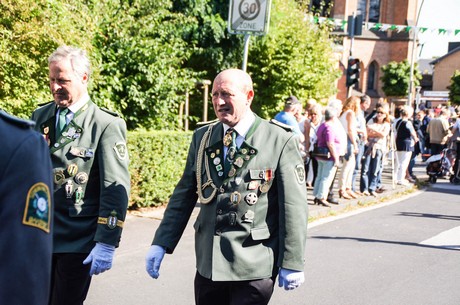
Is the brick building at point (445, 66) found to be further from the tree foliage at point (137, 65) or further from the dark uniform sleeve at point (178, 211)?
the dark uniform sleeve at point (178, 211)

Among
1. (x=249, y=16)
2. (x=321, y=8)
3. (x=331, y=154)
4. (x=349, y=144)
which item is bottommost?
(x=331, y=154)

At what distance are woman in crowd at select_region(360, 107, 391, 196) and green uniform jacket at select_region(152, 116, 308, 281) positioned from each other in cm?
911

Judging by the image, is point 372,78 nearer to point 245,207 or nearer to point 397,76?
point 397,76

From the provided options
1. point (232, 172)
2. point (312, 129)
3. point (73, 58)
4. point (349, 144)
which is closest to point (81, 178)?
point (73, 58)

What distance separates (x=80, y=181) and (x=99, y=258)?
1.44 feet

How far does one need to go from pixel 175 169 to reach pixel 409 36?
1759 inches

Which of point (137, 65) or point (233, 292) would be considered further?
point (137, 65)

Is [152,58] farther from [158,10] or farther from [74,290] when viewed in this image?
[74,290]

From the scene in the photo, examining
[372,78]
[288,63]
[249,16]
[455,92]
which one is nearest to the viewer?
[249,16]

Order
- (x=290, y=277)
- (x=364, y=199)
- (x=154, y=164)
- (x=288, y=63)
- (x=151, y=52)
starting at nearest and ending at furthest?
(x=290, y=277)
(x=154, y=164)
(x=151, y=52)
(x=364, y=199)
(x=288, y=63)

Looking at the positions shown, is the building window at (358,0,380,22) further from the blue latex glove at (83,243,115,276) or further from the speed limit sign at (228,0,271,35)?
the blue latex glove at (83,243,115,276)

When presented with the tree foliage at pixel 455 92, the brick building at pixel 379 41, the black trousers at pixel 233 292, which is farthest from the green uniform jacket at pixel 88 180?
the tree foliage at pixel 455 92

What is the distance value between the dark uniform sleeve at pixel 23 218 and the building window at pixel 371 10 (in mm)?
48671

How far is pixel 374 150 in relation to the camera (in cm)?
1241
